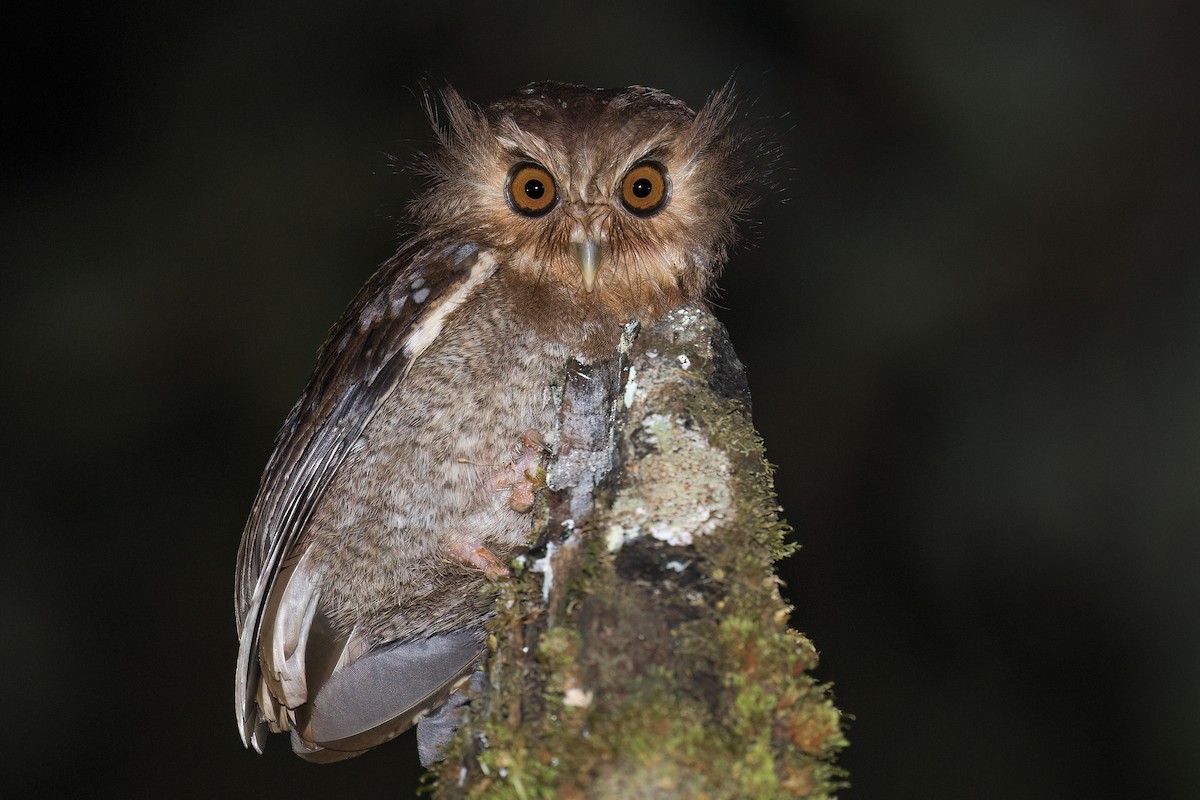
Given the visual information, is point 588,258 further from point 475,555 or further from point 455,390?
point 475,555

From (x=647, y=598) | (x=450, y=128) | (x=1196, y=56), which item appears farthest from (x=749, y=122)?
(x=1196, y=56)

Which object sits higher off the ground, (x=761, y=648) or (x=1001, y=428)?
(x=1001, y=428)

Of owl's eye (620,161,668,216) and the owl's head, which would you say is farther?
owl's eye (620,161,668,216)

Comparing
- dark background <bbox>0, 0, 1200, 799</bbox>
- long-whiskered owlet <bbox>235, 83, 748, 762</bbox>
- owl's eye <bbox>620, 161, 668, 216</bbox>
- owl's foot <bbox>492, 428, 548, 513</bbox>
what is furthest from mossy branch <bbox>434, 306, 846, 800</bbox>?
dark background <bbox>0, 0, 1200, 799</bbox>

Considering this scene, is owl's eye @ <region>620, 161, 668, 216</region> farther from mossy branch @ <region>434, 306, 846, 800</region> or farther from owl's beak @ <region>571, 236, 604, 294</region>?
mossy branch @ <region>434, 306, 846, 800</region>

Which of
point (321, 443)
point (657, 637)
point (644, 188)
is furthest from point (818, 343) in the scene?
point (657, 637)

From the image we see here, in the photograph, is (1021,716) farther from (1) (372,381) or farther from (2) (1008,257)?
(1) (372,381)

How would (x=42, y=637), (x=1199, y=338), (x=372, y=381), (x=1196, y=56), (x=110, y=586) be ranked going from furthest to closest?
(x=110, y=586), (x=42, y=637), (x=1196, y=56), (x=1199, y=338), (x=372, y=381)
